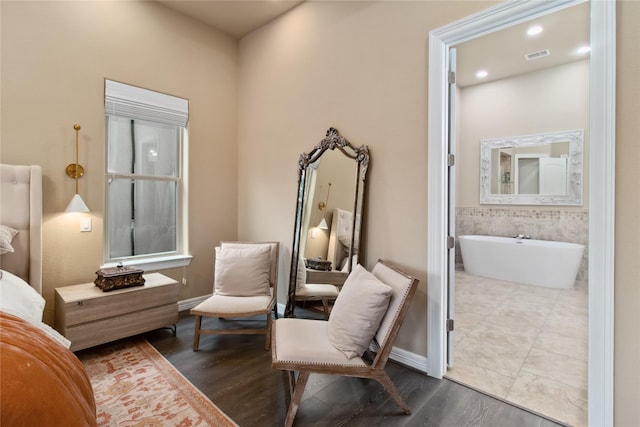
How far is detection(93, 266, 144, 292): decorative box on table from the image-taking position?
2.59 metres

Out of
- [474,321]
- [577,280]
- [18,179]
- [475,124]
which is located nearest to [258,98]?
[18,179]

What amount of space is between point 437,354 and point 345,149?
177 centimetres

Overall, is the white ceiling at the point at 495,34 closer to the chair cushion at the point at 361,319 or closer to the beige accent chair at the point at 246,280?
the beige accent chair at the point at 246,280

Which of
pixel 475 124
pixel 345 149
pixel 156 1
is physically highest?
pixel 156 1

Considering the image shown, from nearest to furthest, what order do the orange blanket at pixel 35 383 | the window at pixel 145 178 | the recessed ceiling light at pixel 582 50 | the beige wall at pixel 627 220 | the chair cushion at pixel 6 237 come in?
the orange blanket at pixel 35 383, the beige wall at pixel 627 220, the chair cushion at pixel 6 237, the window at pixel 145 178, the recessed ceiling light at pixel 582 50

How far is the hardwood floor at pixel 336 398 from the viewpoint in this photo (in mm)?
1789

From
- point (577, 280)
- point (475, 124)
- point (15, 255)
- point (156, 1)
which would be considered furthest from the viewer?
point (475, 124)

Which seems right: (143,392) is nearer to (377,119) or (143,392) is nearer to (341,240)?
(341,240)

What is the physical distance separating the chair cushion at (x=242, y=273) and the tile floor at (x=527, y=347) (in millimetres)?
1773

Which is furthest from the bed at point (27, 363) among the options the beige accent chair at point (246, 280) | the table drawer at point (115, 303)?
the beige accent chair at point (246, 280)

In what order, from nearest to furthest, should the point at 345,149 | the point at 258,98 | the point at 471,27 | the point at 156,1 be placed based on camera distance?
the point at 471,27
the point at 345,149
the point at 156,1
the point at 258,98

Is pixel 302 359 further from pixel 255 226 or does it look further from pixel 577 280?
pixel 577 280

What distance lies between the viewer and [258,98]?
145 inches

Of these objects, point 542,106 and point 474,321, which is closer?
point 474,321
